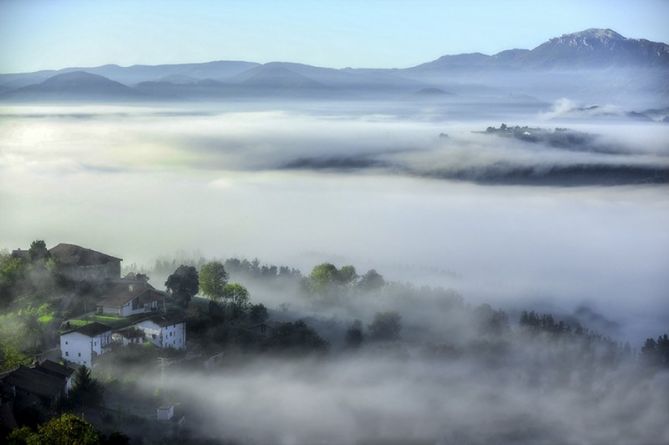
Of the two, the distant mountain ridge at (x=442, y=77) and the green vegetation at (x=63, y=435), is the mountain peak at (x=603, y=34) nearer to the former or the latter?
the distant mountain ridge at (x=442, y=77)

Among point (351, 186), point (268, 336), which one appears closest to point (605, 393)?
point (268, 336)

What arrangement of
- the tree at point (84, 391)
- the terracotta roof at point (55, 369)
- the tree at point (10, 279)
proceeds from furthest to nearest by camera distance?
the tree at point (10, 279) → the terracotta roof at point (55, 369) → the tree at point (84, 391)

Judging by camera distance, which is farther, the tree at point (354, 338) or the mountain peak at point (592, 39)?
the mountain peak at point (592, 39)

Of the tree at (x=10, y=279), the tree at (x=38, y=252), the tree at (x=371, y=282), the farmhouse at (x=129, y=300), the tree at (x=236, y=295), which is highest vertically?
the tree at (x=38, y=252)

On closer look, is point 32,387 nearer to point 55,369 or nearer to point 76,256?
point 55,369

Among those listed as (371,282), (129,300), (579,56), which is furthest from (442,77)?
(129,300)

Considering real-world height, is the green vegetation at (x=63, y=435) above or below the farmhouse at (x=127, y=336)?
below

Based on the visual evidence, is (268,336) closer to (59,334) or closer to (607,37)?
(59,334)

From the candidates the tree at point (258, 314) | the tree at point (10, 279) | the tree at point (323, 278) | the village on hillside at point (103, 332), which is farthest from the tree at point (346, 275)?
the tree at point (10, 279)
